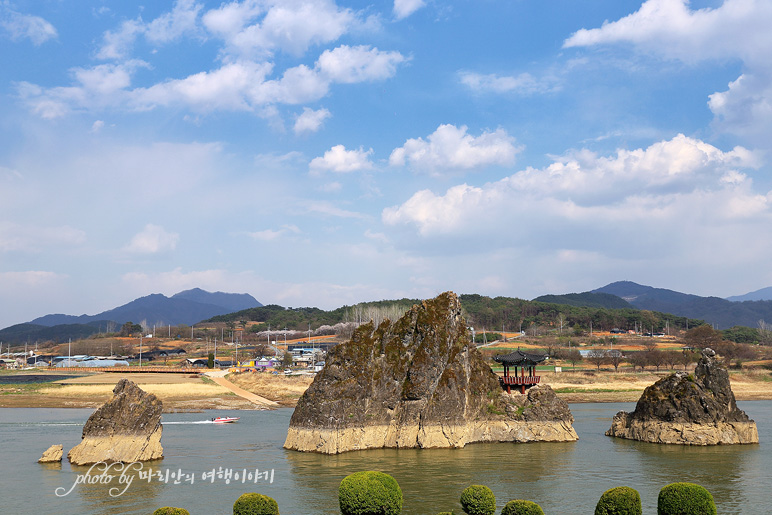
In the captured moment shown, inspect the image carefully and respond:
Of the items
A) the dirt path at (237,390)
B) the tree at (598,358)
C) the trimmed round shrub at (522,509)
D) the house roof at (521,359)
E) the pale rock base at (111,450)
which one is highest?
the house roof at (521,359)

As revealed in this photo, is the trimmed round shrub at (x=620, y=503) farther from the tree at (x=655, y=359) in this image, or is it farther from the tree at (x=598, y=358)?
the tree at (x=655, y=359)

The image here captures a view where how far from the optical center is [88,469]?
48750mm

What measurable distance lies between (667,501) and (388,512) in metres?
12.9

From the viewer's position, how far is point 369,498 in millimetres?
32750

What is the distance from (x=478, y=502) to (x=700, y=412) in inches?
1590

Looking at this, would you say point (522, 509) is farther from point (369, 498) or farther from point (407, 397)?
point (407, 397)

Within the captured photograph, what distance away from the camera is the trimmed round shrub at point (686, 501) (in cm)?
3064

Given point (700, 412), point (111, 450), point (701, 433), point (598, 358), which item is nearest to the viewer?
point (111, 450)

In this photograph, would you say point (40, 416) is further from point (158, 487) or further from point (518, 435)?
point (518, 435)

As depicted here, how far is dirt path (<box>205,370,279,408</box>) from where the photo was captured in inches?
4245

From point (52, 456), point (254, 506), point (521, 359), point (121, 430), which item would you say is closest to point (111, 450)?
point (121, 430)

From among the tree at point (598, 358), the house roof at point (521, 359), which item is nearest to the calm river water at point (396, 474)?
the house roof at point (521, 359)

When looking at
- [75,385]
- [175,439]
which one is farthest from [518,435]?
[75,385]

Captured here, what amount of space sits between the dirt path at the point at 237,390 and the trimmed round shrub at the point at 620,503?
7956 cm
